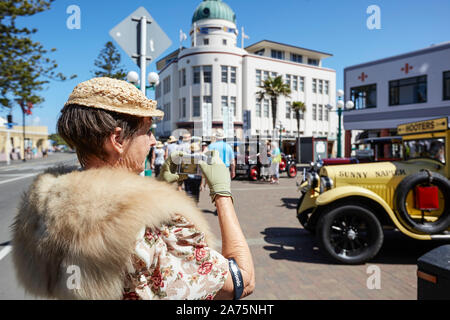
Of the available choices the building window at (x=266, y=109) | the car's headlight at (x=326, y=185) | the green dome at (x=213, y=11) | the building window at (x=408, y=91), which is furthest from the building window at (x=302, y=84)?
the car's headlight at (x=326, y=185)

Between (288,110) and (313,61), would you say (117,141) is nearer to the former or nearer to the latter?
(288,110)

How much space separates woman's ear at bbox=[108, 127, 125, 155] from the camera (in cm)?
116

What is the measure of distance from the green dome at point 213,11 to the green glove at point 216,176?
47107mm

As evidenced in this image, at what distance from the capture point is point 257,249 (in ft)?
16.8

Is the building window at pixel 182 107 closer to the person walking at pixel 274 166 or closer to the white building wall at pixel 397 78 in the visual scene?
the white building wall at pixel 397 78

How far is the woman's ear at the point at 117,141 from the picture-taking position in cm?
116

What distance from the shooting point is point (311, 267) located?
431 centimetres

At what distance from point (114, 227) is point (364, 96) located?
28358 mm

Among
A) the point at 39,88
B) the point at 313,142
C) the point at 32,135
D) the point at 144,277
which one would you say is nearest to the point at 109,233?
the point at 144,277

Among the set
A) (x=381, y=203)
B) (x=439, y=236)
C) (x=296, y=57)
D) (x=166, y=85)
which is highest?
(x=296, y=57)

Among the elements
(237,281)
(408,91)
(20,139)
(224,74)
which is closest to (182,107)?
(224,74)

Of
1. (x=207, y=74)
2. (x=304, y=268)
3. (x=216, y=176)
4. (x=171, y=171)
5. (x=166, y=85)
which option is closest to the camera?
(x=216, y=176)

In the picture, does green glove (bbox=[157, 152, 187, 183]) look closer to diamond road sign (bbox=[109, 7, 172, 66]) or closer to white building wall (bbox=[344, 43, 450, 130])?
diamond road sign (bbox=[109, 7, 172, 66])

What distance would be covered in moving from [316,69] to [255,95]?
12829mm
